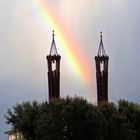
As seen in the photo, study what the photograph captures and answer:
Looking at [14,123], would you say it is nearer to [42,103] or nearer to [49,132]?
[42,103]

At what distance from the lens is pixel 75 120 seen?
210 feet

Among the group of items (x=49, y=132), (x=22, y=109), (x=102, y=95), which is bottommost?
(x=49, y=132)

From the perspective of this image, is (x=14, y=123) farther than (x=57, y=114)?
Yes

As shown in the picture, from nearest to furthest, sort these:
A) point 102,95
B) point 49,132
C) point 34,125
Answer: point 49,132 → point 34,125 → point 102,95

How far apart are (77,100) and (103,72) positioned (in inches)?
1668

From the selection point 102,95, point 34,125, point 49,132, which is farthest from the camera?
point 102,95

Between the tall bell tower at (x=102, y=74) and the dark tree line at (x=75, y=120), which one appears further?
the tall bell tower at (x=102, y=74)

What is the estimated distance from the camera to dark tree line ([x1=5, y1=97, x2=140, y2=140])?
63.6 metres

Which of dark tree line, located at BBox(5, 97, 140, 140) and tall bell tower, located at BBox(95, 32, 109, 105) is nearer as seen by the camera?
dark tree line, located at BBox(5, 97, 140, 140)

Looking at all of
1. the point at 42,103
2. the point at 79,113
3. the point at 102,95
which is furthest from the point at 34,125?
the point at 102,95

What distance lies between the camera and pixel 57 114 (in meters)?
64.7

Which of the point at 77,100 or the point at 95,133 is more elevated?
the point at 77,100

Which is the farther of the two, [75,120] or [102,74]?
[102,74]

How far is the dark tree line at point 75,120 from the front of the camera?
6356 cm
